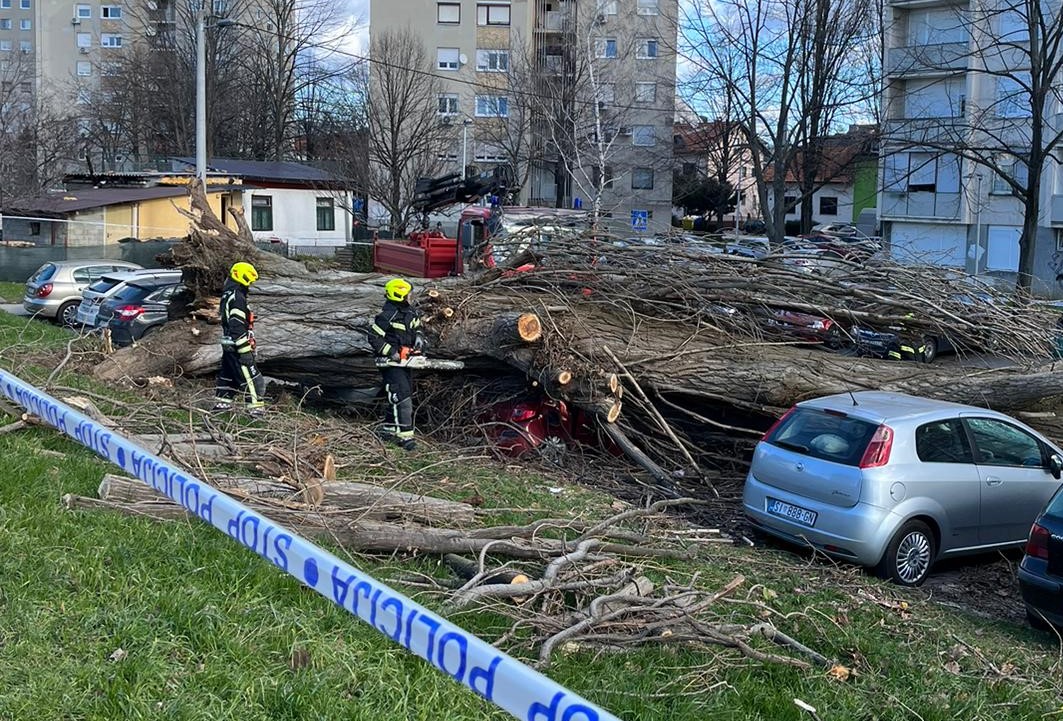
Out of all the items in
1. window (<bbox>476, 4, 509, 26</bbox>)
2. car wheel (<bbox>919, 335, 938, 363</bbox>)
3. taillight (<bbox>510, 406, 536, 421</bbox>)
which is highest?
window (<bbox>476, 4, 509, 26</bbox>)

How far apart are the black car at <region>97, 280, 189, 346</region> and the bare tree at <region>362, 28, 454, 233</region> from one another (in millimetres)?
18889

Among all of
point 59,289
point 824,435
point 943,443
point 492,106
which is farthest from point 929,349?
point 492,106

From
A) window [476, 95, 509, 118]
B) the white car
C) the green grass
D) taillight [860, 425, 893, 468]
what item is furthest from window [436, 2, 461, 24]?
the green grass

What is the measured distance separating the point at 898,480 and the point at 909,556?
0.63m

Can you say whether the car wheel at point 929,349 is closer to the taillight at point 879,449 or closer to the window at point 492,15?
the taillight at point 879,449

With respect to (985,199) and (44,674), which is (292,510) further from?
(985,199)

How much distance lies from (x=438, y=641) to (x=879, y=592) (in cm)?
483

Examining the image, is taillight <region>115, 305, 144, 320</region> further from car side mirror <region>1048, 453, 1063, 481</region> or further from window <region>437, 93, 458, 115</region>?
window <region>437, 93, 458, 115</region>

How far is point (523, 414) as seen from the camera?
36.7 ft

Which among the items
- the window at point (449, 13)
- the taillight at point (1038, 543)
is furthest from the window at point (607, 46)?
the taillight at point (1038, 543)

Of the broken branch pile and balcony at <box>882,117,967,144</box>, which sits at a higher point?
balcony at <box>882,117,967,144</box>

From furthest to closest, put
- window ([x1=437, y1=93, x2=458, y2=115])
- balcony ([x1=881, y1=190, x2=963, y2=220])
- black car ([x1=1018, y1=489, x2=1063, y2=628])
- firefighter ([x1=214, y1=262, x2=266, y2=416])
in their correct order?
1. window ([x1=437, y1=93, x2=458, y2=115])
2. balcony ([x1=881, y1=190, x2=963, y2=220])
3. firefighter ([x1=214, y1=262, x2=266, y2=416])
4. black car ([x1=1018, y1=489, x2=1063, y2=628])

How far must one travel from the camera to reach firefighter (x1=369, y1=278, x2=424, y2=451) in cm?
1070

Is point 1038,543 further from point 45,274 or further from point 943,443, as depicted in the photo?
point 45,274
